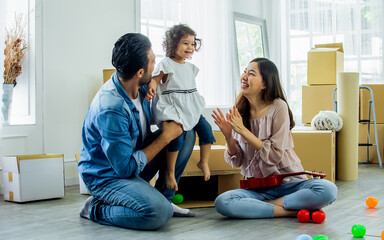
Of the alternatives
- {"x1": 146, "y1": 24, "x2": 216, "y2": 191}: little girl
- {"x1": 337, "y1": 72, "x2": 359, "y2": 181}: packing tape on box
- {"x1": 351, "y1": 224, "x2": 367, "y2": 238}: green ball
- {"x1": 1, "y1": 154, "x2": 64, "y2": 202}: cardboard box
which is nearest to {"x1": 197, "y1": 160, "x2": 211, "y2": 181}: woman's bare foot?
{"x1": 146, "y1": 24, "x2": 216, "y2": 191}: little girl

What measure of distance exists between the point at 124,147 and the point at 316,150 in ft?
6.84

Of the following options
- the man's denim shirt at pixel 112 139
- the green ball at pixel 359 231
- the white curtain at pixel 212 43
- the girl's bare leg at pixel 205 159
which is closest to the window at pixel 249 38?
the white curtain at pixel 212 43

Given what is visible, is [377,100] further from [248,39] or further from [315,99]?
[248,39]

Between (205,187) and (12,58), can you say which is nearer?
(205,187)

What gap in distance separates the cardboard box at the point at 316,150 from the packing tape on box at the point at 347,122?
1.29 feet

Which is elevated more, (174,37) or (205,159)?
(174,37)

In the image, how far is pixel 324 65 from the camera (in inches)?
198

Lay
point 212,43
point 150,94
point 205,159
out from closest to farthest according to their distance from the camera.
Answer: point 150,94, point 205,159, point 212,43

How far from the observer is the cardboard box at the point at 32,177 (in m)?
3.06

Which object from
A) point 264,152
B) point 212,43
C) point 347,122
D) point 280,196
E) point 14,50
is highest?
point 212,43

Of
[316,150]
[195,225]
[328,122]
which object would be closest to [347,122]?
[328,122]

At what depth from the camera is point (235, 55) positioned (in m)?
6.12

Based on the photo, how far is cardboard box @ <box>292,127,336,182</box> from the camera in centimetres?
371

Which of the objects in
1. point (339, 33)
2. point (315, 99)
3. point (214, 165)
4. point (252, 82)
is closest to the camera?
point (252, 82)
